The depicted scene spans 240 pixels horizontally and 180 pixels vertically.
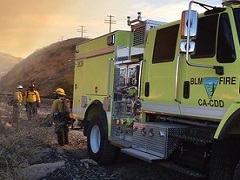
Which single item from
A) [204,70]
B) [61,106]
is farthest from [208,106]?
[61,106]

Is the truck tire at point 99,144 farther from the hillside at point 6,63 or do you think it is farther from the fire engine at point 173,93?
the hillside at point 6,63

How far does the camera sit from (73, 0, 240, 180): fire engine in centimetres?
482

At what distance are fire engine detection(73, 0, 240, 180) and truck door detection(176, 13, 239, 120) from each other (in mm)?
12

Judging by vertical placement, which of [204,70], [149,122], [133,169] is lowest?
[133,169]

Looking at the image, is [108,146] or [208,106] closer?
[208,106]

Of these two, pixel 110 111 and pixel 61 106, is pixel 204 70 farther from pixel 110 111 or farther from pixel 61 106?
pixel 61 106

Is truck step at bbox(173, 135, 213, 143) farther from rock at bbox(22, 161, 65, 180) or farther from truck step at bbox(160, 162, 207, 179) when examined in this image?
rock at bbox(22, 161, 65, 180)

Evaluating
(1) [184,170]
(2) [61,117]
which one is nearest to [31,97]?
(2) [61,117]

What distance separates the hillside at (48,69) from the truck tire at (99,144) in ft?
123

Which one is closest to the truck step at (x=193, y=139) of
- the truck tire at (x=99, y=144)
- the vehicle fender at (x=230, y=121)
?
the vehicle fender at (x=230, y=121)

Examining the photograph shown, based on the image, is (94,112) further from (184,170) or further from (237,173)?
(237,173)

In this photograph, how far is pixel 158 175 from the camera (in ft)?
23.3

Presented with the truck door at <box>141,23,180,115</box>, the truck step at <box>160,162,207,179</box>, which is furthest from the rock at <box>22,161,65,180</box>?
the truck step at <box>160,162,207,179</box>

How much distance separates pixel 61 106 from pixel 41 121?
0.65m
